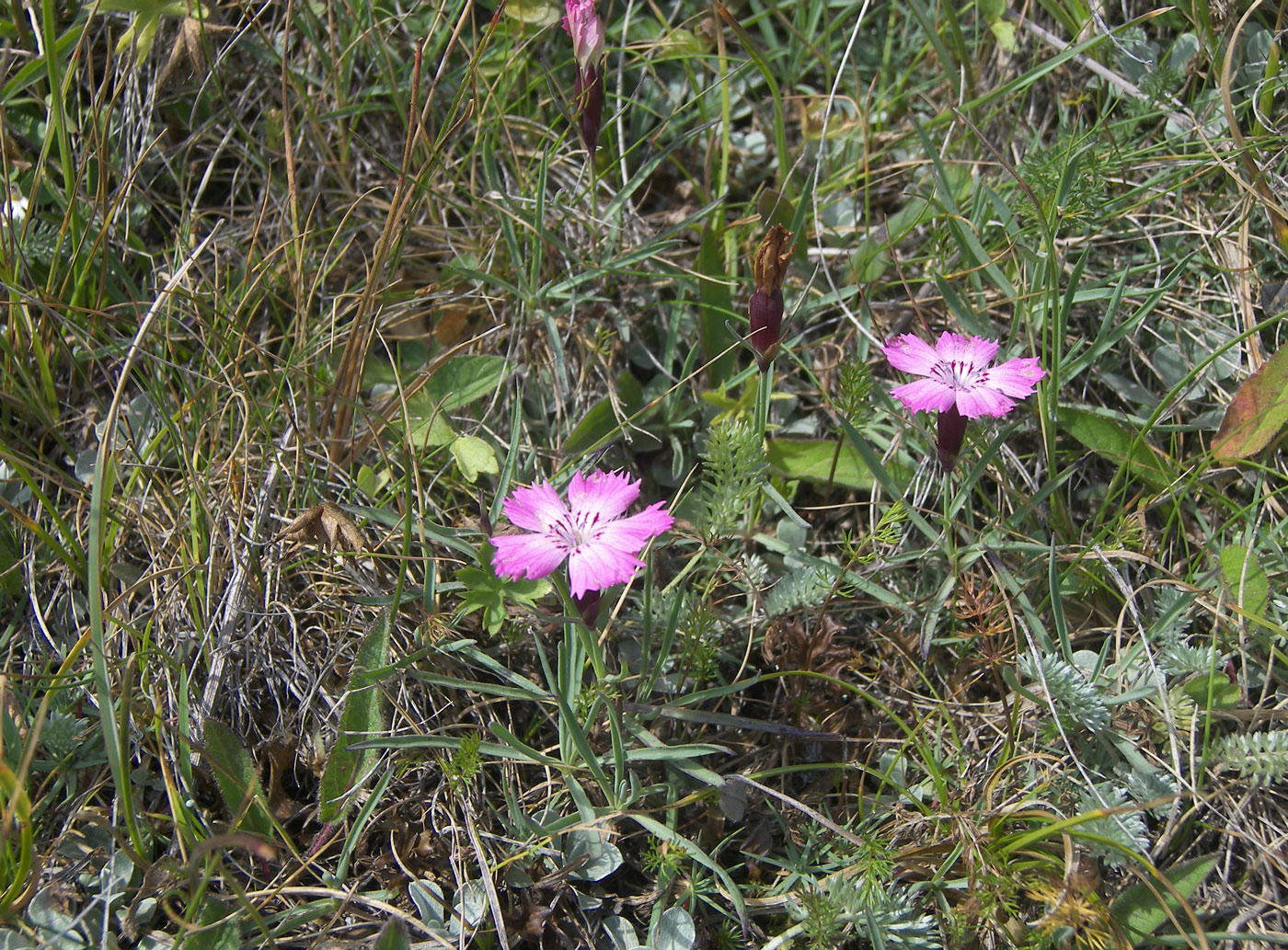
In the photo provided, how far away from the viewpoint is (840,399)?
2104 mm

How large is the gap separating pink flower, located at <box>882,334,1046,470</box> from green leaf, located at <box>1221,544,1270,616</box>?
2.04 ft

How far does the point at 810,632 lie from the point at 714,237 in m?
1.09

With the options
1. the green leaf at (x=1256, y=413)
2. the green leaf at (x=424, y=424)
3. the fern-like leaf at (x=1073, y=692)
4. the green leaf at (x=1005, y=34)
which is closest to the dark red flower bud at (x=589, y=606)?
the green leaf at (x=424, y=424)

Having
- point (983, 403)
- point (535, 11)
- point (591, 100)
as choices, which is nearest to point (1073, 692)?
point (983, 403)

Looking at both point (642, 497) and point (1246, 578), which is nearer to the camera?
point (1246, 578)

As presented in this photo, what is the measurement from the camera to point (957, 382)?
78.5 inches

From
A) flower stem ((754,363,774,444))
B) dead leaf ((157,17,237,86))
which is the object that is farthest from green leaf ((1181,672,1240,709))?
dead leaf ((157,17,237,86))

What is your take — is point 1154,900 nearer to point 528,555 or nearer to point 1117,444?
point 1117,444

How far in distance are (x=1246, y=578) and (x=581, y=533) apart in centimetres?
151

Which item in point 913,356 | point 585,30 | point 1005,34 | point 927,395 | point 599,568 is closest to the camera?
point 599,568

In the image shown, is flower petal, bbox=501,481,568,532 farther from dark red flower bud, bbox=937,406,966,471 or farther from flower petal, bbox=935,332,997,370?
flower petal, bbox=935,332,997,370

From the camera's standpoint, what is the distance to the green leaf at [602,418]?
2.35 m

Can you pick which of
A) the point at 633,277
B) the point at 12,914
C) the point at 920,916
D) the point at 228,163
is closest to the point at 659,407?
the point at 633,277

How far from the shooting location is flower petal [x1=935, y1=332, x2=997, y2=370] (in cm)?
202
